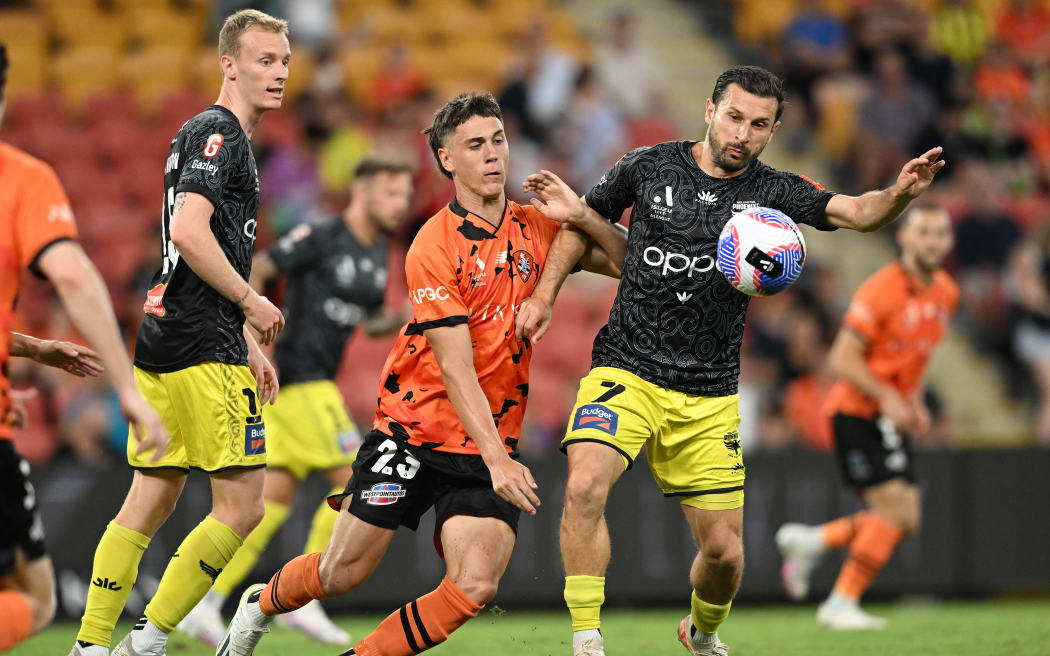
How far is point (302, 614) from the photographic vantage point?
26.9ft

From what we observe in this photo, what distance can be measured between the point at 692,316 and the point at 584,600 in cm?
140

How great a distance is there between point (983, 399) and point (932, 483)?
10.5ft

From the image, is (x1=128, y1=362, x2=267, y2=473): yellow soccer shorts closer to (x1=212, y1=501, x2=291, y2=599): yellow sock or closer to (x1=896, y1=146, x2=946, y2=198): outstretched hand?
(x1=212, y1=501, x2=291, y2=599): yellow sock

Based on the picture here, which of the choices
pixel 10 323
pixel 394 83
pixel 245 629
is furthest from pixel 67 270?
pixel 394 83

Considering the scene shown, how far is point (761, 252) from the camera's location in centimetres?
568

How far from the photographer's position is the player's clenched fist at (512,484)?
5.09 m

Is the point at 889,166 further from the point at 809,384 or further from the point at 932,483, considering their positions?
the point at 932,483

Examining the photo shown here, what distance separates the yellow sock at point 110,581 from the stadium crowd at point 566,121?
5.54 metres

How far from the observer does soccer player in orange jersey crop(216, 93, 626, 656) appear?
5219mm

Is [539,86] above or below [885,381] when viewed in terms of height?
above

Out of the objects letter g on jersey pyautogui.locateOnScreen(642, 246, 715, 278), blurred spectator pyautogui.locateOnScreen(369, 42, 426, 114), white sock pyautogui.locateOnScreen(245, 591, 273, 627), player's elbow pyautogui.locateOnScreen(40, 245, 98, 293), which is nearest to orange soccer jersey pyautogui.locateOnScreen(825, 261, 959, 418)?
letter g on jersey pyautogui.locateOnScreen(642, 246, 715, 278)

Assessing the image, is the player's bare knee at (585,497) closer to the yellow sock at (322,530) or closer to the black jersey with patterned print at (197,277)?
the black jersey with patterned print at (197,277)

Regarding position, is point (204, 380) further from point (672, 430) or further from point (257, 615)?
point (672, 430)

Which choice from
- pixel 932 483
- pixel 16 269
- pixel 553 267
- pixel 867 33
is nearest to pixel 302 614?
pixel 553 267
